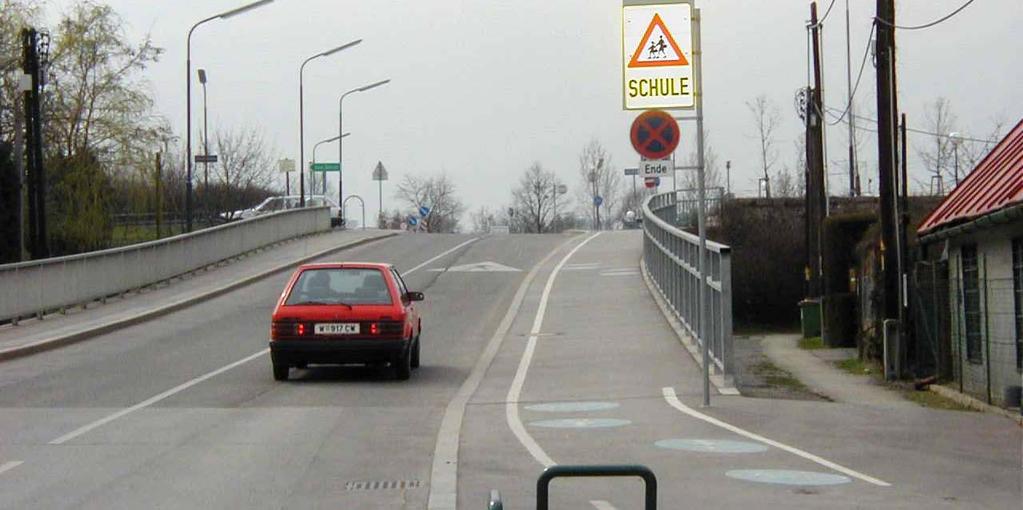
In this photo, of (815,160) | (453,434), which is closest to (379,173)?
A: (815,160)

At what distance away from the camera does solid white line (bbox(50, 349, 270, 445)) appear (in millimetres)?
13265

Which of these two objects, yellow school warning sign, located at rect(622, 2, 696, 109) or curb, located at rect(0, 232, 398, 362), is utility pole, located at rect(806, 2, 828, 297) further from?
yellow school warning sign, located at rect(622, 2, 696, 109)

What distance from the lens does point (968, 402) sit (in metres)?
18.3

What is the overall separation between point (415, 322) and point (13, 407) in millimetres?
5918

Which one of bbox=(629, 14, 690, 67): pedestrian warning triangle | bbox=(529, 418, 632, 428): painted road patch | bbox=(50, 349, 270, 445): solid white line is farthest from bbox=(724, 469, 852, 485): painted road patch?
bbox=(629, 14, 690, 67): pedestrian warning triangle

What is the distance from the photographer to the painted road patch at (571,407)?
51.0 feet

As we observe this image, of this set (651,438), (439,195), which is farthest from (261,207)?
(439,195)

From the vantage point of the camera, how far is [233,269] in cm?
4125

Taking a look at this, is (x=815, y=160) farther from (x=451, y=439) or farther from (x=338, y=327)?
(x=451, y=439)

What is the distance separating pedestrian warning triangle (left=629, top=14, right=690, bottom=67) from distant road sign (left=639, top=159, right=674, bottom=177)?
43.6 inches

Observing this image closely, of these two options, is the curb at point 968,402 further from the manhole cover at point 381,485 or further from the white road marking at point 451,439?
the manhole cover at point 381,485

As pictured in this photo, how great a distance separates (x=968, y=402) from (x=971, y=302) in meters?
2.25

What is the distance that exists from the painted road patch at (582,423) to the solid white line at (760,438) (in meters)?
0.95

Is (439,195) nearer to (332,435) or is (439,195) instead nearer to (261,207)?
(261,207)
